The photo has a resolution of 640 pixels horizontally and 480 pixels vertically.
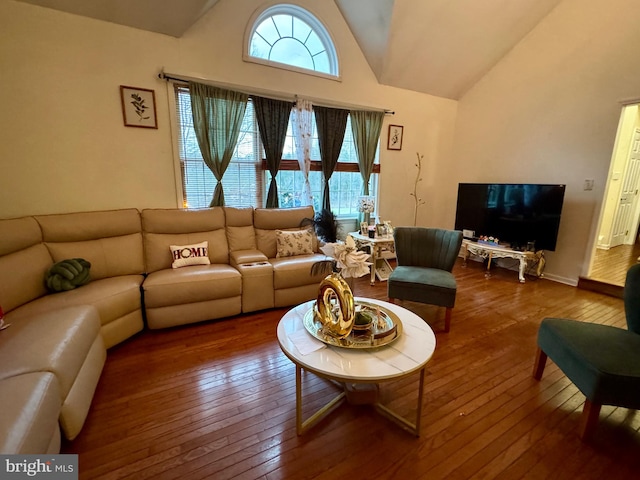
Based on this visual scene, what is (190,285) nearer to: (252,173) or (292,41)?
(252,173)

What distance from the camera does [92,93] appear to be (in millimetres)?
2680

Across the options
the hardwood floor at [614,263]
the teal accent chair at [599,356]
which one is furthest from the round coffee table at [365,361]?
the hardwood floor at [614,263]

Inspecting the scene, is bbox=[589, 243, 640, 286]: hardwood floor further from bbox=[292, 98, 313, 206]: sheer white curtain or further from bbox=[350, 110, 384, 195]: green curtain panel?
bbox=[292, 98, 313, 206]: sheer white curtain

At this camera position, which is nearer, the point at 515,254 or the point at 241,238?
the point at 241,238

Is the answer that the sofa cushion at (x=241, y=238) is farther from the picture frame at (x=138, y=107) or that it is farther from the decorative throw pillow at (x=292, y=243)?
the picture frame at (x=138, y=107)

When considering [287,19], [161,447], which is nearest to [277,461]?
[161,447]

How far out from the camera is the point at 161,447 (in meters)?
1.44

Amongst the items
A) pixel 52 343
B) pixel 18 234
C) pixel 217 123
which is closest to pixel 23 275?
pixel 18 234

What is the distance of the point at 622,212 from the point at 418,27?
458 centimetres

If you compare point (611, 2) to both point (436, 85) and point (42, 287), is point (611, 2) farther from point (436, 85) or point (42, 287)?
point (42, 287)

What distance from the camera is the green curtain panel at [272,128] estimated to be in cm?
342

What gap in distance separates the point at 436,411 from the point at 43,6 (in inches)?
167

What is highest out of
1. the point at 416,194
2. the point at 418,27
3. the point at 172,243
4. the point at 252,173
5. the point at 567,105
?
the point at 418,27

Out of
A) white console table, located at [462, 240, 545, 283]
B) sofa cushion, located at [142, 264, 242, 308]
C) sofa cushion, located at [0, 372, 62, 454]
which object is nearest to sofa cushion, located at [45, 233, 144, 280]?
sofa cushion, located at [142, 264, 242, 308]
